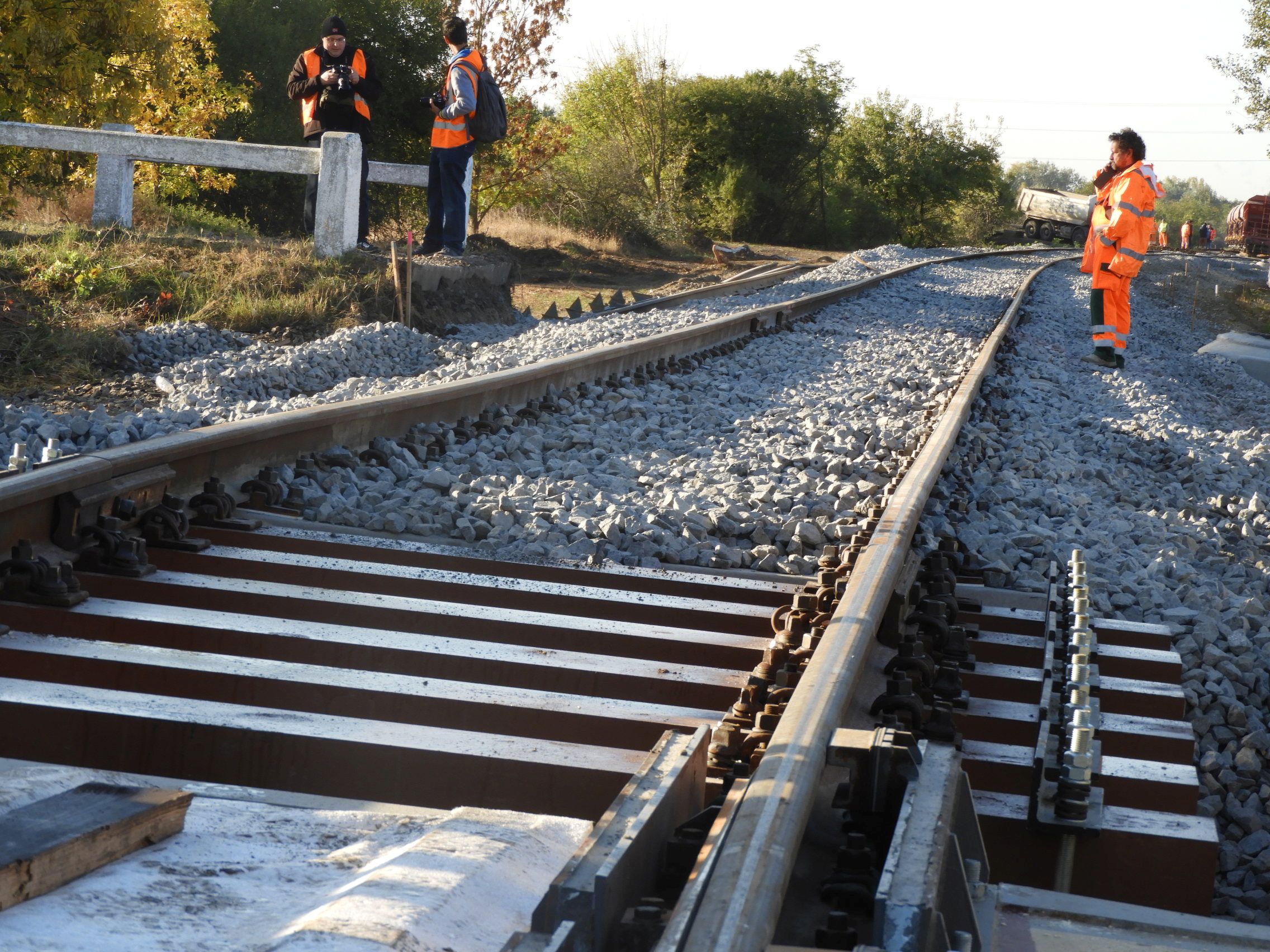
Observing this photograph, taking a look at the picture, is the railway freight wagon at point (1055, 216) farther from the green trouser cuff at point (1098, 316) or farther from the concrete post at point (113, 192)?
the concrete post at point (113, 192)

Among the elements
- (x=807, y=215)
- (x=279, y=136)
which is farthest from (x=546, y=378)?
(x=807, y=215)

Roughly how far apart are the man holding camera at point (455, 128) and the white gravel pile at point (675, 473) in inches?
168

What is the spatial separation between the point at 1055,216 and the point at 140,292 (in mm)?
49841

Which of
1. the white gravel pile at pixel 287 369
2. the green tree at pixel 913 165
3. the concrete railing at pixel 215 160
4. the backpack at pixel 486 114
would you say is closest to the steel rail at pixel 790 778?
the white gravel pile at pixel 287 369

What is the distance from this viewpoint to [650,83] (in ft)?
121

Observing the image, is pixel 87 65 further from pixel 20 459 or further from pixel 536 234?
pixel 20 459

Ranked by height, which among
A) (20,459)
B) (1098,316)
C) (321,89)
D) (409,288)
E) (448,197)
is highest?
(321,89)

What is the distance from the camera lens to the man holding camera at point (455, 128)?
11.5 m

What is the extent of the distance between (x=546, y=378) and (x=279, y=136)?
47.6 feet

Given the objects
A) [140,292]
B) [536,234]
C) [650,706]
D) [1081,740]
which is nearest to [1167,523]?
[1081,740]

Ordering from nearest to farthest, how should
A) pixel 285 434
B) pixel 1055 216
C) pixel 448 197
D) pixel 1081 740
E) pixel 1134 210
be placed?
pixel 1081 740, pixel 285 434, pixel 1134 210, pixel 448 197, pixel 1055 216

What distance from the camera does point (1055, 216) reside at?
5338cm

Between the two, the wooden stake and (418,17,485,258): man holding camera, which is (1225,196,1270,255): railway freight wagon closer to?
(418,17,485,258): man holding camera

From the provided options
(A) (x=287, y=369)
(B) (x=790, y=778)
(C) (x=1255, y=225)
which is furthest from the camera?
(C) (x=1255, y=225)
